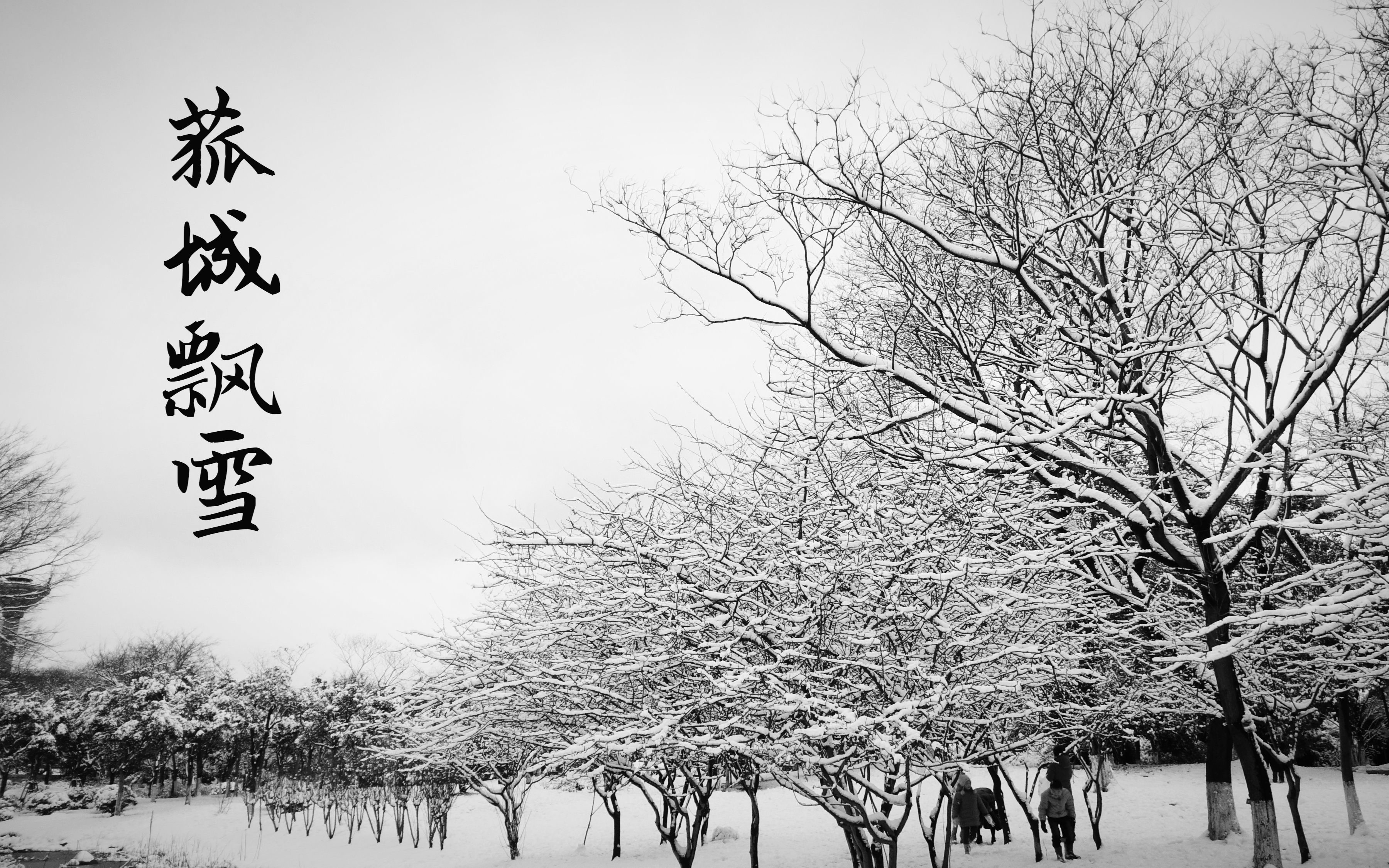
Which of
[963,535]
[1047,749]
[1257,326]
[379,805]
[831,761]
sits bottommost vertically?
[379,805]

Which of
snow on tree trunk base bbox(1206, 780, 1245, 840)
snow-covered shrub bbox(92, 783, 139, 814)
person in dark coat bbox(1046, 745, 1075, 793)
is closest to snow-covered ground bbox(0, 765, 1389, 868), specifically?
snow on tree trunk base bbox(1206, 780, 1245, 840)

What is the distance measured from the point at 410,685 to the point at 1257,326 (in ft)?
35.3

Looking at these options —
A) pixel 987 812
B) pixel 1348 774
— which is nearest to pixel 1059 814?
pixel 987 812

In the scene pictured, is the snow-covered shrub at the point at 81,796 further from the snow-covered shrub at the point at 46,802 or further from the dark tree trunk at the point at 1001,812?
the dark tree trunk at the point at 1001,812

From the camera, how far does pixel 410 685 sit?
8656mm

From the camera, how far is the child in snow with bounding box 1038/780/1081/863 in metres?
10.5

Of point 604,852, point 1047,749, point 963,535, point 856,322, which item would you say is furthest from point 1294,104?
point 604,852

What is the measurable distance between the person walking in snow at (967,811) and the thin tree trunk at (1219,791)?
3.20 metres

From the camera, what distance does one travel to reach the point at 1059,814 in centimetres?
1055

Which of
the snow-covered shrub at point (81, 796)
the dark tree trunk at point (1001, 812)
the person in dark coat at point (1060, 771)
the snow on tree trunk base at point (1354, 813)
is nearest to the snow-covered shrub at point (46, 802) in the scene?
the snow-covered shrub at point (81, 796)

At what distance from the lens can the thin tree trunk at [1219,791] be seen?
10305 millimetres

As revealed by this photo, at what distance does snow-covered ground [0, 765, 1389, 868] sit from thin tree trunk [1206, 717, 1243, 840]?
0.20 m

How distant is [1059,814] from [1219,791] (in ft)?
7.57

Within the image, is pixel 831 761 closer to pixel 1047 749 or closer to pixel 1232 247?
pixel 1232 247
